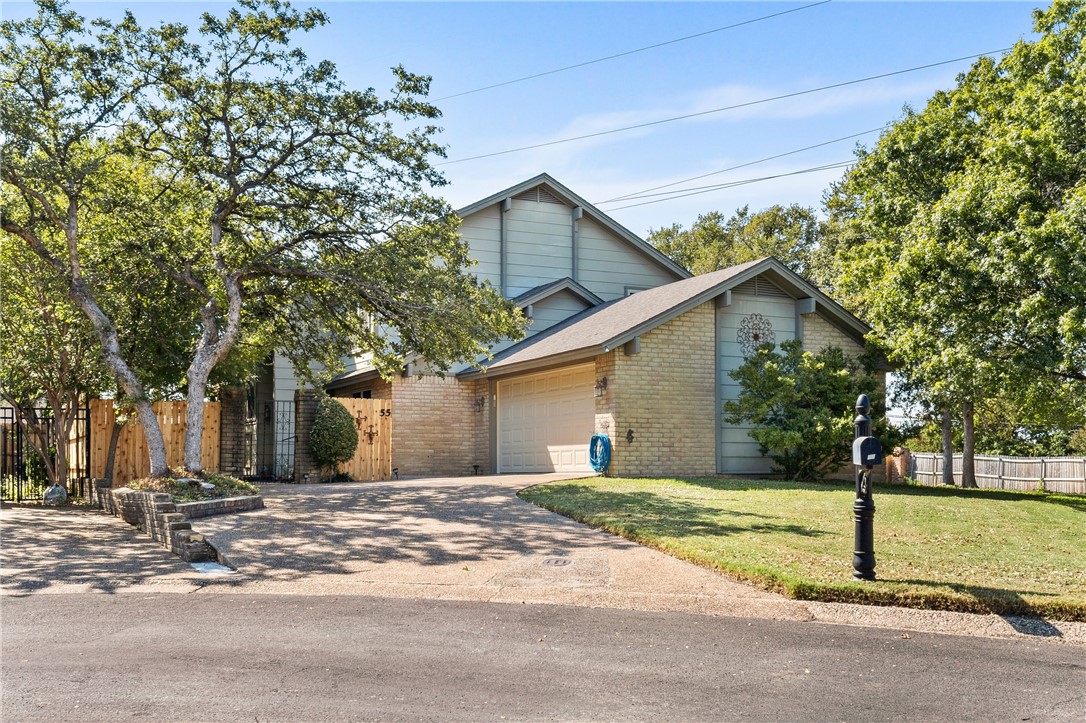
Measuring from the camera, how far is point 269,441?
2458 cm

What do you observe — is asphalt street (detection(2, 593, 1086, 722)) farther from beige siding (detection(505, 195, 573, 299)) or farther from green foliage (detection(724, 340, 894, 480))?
beige siding (detection(505, 195, 573, 299))

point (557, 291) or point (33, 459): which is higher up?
point (557, 291)

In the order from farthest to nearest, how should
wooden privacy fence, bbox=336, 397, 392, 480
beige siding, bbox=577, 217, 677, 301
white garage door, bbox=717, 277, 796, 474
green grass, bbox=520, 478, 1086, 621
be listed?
beige siding, bbox=577, 217, 677, 301 < wooden privacy fence, bbox=336, 397, 392, 480 < white garage door, bbox=717, 277, 796, 474 < green grass, bbox=520, 478, 1086, 621

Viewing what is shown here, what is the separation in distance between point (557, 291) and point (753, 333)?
6.05 metres

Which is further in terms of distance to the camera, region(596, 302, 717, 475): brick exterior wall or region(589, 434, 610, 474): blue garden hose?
region(596, 302, 717, 475): brick exterior wall

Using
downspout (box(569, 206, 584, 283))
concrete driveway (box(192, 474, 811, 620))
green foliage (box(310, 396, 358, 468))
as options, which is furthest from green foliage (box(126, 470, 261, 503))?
downspout (box(569, 206, 584, 283))

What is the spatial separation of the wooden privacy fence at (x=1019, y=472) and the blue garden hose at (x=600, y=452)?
16.0 m

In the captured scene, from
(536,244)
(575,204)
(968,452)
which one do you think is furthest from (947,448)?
(536,244)

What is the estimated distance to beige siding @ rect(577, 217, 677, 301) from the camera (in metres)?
27.0

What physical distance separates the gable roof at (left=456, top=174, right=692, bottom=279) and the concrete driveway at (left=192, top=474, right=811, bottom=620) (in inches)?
491

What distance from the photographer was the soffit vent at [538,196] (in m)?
26.0

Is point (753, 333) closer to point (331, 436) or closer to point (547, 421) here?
point (547, 421)

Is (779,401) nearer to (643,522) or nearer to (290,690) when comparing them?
(643,522)

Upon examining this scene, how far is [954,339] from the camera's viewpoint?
17016mm
